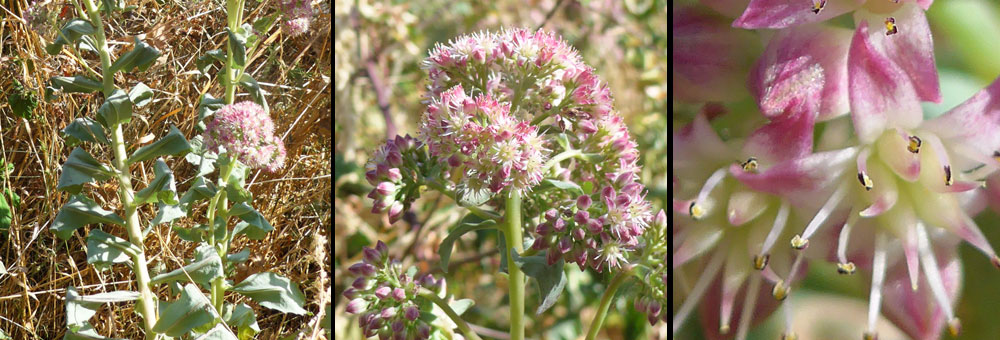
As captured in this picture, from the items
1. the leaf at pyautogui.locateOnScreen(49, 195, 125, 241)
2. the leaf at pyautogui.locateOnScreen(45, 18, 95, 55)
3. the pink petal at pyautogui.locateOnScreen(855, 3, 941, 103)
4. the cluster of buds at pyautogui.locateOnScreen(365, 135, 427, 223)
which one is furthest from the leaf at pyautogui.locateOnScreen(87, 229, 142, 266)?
the pink petal at pyautogui.locateOnScreen(855, 3, 941, 103)

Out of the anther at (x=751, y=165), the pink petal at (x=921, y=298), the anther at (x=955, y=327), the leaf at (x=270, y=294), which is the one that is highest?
the anther at (x=751, y=165)

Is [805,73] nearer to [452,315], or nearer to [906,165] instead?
[906,165]

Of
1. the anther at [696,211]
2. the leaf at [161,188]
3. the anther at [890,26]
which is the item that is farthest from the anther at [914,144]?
the leaf at [161,188]

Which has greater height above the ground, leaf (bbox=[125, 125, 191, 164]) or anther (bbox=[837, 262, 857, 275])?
leaf (bbox=[125, 125, 191, 164])

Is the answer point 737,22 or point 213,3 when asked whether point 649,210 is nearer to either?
point 737,22

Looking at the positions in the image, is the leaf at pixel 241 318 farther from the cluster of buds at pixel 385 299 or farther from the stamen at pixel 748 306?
the stamen at pixel 748 306

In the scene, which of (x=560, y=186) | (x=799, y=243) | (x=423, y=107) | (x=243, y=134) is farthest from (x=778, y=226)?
(x=243, y=134)

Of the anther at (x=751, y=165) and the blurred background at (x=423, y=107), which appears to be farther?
the blurred background at (x=423, y=107)

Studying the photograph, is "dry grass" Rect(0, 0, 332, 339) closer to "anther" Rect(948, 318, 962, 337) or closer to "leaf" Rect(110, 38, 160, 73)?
"leaf" Rect(110, 38, 160, 73)
